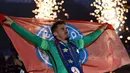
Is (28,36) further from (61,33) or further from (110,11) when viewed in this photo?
(110,11)

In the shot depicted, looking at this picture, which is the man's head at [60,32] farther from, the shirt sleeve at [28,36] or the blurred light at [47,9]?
the blurred light at [47,9]

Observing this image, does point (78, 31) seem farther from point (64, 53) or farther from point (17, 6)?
point (17, 6)

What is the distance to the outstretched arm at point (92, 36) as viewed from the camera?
2.87 meters

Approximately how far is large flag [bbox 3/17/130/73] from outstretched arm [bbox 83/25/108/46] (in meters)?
0.07

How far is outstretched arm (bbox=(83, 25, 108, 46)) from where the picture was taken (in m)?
2.87

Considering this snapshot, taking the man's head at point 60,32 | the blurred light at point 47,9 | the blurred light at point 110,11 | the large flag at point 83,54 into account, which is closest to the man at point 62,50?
the man's head at point 60,32

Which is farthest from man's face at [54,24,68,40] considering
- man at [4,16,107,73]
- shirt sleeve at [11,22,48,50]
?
shirt sleeve at [11,22,48,50]

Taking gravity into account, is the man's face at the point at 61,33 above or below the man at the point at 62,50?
above

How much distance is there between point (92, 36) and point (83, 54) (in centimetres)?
21

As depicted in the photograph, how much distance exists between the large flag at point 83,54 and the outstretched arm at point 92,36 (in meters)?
0.07

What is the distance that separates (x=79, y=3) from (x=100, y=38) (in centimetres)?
775

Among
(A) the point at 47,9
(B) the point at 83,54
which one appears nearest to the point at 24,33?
(B) the point at 83,54

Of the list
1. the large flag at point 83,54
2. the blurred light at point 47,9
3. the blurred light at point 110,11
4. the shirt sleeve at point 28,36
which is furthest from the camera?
the blurred light at point 47,9

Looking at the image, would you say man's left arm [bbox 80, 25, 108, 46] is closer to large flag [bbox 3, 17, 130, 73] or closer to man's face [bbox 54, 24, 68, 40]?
large flag [bbox 3, 17, 130, 73]
